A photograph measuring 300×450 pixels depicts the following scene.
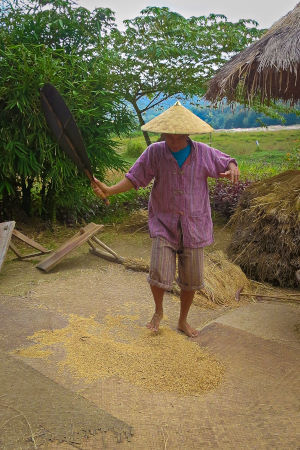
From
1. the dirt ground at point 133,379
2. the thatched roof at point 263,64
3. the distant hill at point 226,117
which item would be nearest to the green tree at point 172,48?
the distant hill at point 226,117

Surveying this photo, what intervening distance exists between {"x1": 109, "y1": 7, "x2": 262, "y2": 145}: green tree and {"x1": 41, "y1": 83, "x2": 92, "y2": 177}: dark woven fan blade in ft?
15.5

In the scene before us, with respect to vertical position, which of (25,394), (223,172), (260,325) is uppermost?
(223,172)

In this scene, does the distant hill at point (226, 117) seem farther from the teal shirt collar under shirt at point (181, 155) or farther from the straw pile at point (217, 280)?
the teal shirt collar under shirt at point (181, 155)

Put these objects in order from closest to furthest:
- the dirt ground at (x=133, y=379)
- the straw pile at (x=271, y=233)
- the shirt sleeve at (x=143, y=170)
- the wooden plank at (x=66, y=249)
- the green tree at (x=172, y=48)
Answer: the dirt ground at (x=133, y=379) < the shirt sleeve at (x=143, y=170) < the straw pile at (x=271, y=233) < the wooden plank at (x=66, y=249) < the green tree at (x=172, y=48)

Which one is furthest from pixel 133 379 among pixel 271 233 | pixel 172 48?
pixel 172 48

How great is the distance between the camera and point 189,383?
2615mm

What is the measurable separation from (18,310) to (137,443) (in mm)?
1941

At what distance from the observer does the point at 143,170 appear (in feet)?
10.1

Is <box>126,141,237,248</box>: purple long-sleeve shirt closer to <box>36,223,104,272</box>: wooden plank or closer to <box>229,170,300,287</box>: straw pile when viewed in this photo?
<box>229,170,300,287</box>: straw pile

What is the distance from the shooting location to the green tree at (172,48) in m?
7.71

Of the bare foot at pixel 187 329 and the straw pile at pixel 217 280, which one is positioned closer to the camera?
the bare foot at pixel 187 329

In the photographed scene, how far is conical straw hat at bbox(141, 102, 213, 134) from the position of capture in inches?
112

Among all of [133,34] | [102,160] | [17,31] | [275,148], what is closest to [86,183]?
[102,160]

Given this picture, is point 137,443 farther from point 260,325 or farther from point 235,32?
point 235,32
